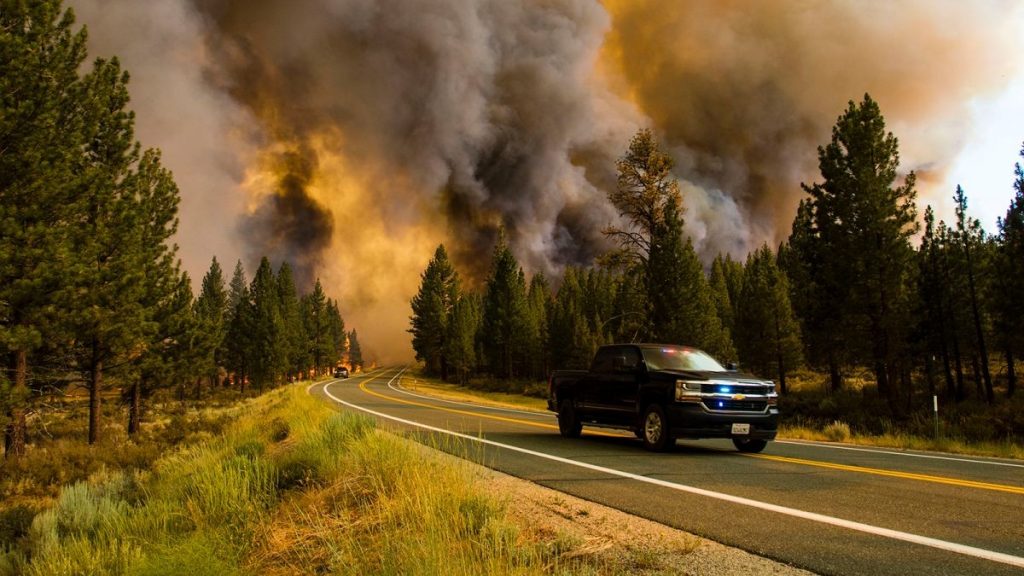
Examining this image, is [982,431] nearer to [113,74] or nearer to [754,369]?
[113,74]

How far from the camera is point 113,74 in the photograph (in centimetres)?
1998

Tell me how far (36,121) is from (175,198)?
11.4 metres

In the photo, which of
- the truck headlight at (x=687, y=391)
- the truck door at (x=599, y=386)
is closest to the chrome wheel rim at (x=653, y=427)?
the truck headlight at (x=687, y=391)

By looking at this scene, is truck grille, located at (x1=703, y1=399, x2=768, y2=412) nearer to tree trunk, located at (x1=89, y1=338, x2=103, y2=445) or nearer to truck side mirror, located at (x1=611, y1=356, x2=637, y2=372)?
truck side mirror, located at (x1=611, y1=356, x2=637, y2=372)

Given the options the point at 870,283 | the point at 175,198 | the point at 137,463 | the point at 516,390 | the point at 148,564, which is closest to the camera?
the point at 148,564

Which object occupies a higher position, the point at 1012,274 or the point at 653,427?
the point at 1012,274

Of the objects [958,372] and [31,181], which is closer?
[31,181]

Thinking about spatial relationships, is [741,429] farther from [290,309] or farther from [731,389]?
[290,309]

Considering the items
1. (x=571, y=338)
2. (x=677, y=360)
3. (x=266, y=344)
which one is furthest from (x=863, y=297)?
A: (x=266, y=344)

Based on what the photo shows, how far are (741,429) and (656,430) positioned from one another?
54.0 inches

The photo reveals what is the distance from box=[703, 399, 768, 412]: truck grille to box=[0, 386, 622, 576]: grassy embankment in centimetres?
513

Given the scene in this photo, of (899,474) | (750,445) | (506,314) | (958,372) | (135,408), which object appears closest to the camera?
(899,474)

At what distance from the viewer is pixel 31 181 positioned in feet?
48.6

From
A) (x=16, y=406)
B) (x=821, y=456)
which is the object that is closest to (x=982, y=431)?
(x=821, y=456)
